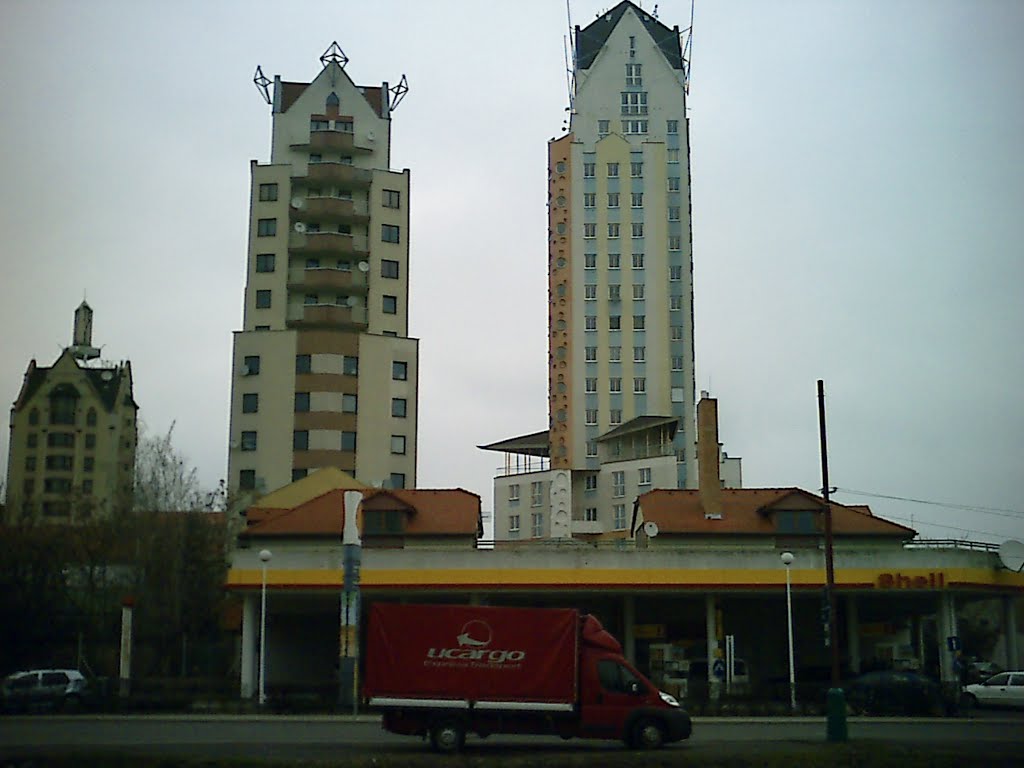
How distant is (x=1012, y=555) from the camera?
158 ft

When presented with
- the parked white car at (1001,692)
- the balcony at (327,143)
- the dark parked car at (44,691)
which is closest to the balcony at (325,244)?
the balcony at (327,143)

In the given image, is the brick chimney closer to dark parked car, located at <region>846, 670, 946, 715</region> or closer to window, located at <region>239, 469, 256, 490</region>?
dark parked car, located at <region>846, 670, 946, 715</region>

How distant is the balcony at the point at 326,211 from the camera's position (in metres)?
85.4

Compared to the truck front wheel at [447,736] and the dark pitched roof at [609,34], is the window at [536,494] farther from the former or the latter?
the truck front wheel at [447,736]

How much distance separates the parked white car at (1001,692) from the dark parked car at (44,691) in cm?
3133

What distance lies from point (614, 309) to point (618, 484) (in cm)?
1636

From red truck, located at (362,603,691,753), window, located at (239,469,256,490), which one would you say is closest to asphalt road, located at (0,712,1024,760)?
red truck, located at (362,603,691,753)

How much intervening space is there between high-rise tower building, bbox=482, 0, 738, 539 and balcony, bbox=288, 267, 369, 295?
91.8 feet

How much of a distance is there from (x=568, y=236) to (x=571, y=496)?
2424 centimetres

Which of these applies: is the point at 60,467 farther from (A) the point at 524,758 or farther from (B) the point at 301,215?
(A) the point at 524,758

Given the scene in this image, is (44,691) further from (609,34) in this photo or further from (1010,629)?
(609,34)

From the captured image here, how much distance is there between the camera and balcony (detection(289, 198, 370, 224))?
8538 centimetres

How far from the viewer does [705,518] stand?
53844 millimetres

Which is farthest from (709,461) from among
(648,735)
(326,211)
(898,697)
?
(326,211)
